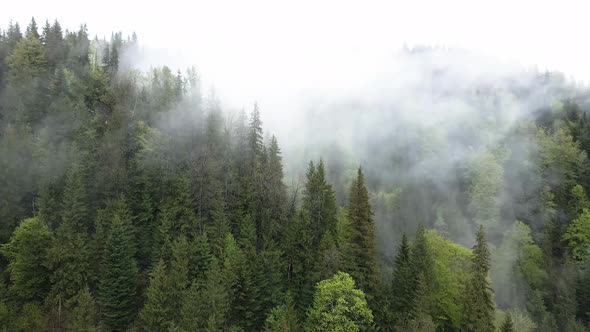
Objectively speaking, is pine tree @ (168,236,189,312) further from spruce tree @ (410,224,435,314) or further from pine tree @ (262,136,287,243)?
spruce tree @ (410,224,435,314)

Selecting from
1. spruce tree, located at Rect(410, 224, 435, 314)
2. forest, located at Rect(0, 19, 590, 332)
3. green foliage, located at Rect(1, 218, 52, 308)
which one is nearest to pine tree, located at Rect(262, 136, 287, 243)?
forest, located at Rect(0, 19, 590, 332)

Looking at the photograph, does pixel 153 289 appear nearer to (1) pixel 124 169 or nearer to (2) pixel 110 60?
(1) pixel 124 169

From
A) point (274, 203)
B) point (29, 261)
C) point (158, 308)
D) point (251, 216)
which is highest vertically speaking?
Result: point (274, 203)

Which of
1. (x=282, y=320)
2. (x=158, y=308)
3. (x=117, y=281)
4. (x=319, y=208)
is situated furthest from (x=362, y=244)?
(x=117, y=281)

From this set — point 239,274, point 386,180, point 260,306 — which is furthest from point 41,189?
point 386,180

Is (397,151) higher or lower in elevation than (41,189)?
higher

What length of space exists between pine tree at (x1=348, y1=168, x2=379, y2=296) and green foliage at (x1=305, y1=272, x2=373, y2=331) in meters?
3.69

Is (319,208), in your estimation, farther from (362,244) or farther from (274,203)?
(362,244)

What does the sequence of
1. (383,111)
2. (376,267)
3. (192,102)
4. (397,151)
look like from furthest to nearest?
1. (383,111)
2. (397,151)
3. (192,102)
4. (376,267)

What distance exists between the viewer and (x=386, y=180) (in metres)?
82.2

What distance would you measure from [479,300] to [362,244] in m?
12.6

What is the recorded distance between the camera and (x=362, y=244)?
3981cm

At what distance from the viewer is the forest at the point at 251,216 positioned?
3850 centimetres

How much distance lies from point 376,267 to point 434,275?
29.4 feet
